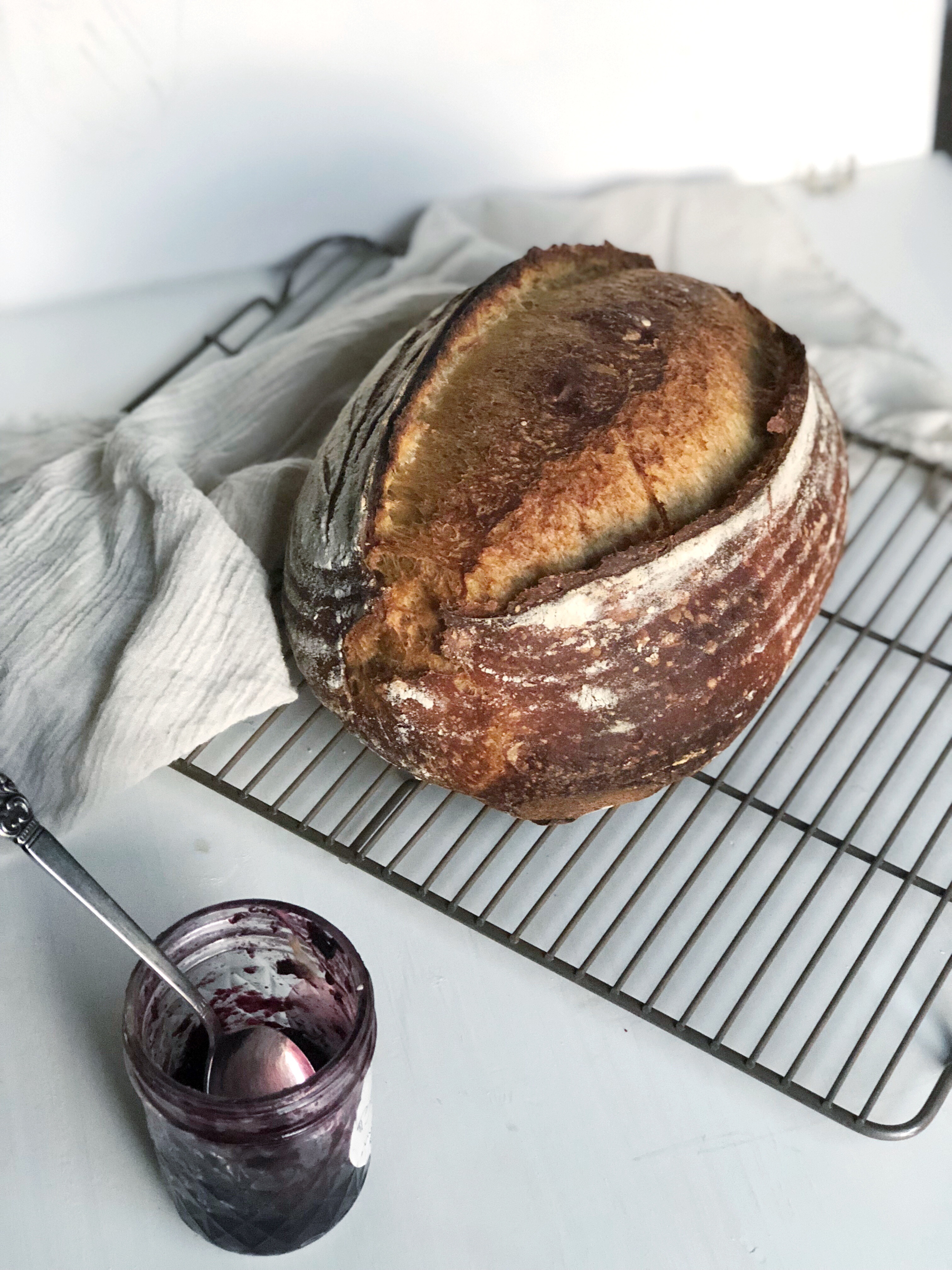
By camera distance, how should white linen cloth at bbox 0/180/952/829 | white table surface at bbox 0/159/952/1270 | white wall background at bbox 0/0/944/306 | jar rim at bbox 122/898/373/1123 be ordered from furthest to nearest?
white wall background at bbox 0/0/944/306 → white linen cloth at bbox 0/180/952/829 → white table surface at bbox 0/159/952/1270 → jar rim at bbox 122/898/373/1123

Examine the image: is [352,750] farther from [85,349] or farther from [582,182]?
[582,182]

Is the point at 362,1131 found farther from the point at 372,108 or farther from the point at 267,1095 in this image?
the point at 372,108

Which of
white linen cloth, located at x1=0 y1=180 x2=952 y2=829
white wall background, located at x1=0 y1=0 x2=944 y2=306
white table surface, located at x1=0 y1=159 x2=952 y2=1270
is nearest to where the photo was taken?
white table surface, located at x1=0 y1=159 x2=952 y2=1270

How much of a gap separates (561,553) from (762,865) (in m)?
0.28

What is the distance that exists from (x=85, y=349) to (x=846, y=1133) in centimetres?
107

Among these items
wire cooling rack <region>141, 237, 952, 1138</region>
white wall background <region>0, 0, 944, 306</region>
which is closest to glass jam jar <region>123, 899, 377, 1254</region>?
wire cooling rack <region>141, 237, 952, 1138</region>

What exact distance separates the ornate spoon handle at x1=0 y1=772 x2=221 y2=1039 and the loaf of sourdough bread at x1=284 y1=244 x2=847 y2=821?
9.4 inches

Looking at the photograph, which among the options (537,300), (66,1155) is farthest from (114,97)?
(66,1155)

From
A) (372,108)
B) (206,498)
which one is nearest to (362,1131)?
(206,498)

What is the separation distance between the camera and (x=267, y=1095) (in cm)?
63

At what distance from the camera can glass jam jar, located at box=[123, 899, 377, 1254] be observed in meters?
0.63

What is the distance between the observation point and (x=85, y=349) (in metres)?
1.35

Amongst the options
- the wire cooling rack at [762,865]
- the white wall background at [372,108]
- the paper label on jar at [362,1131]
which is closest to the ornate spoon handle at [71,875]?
the paper label on jar at [362,1131]

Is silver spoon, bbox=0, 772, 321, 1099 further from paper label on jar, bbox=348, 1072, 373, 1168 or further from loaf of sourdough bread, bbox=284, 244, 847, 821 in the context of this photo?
loaf of sourdough bread, bbox=284, 244, 847, 821
